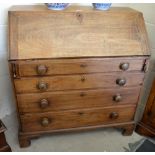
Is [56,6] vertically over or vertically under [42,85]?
over

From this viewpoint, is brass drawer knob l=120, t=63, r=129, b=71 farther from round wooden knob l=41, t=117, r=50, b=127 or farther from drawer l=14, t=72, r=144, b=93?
round wooden knob l=41, t=117, r=50, b=127

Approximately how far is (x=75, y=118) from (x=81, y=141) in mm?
271

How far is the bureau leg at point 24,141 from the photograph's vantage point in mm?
1595

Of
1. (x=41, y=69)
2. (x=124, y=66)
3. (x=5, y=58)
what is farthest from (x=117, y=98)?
(x=5, y=58)

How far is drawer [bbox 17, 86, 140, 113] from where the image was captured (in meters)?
1.43

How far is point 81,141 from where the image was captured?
5.72 feet

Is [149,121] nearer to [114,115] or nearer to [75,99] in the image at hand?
[114,115]

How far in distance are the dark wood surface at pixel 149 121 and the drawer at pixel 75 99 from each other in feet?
0.63

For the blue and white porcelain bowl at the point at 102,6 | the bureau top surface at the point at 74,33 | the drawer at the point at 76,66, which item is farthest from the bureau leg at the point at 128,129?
the blue and white porcelain bowl at the point at 102,6

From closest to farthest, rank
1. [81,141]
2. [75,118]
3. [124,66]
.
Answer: [124,66], [75,118], [81,141]

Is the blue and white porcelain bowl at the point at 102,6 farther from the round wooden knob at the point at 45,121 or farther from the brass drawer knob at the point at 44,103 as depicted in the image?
the round wooden knob at the point at 45,121

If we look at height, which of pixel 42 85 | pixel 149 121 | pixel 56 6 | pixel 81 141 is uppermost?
pixel 56 6

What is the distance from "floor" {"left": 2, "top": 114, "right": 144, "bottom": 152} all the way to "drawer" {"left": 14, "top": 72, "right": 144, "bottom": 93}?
1.81 feet

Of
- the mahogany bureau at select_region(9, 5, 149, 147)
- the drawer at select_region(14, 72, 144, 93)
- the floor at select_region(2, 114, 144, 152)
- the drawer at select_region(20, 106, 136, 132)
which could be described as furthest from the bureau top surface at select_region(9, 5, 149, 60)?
the floor at select_region(2, 114, 144, 152)
